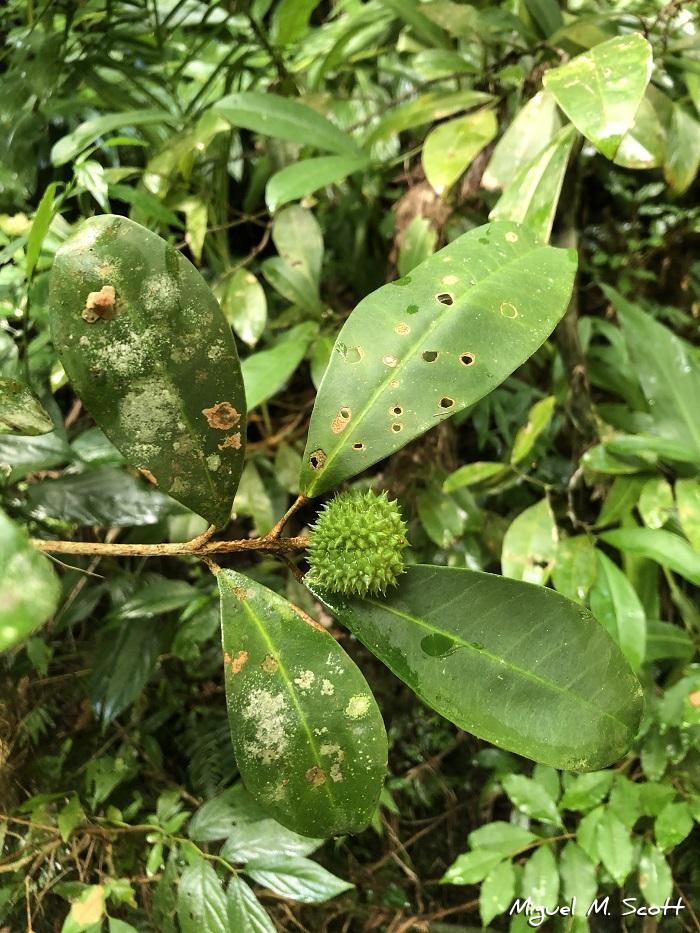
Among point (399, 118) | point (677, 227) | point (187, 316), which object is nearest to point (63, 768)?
point (187, 316)

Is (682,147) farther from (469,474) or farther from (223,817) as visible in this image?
(223,817)

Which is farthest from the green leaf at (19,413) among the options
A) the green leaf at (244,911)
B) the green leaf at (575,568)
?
the green leaf at (575,568)

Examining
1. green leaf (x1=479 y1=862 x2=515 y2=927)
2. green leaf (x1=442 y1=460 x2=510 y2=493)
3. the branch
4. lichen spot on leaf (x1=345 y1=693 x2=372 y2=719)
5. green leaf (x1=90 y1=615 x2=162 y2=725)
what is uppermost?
the branch

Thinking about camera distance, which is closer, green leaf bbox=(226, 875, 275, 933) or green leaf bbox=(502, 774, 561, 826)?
green leaf bbox=(226, 875, 275, 933)

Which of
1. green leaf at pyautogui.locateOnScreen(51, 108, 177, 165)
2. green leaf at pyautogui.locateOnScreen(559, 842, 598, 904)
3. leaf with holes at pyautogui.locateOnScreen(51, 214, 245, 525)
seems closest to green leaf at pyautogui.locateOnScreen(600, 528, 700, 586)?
green leaf at pyautogui.locateOnScreen(559, 842, 598, 904)

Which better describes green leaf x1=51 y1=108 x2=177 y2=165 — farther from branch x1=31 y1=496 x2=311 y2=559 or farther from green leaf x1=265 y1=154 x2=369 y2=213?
branch x1=31 y1=496 x2=311 y2=559

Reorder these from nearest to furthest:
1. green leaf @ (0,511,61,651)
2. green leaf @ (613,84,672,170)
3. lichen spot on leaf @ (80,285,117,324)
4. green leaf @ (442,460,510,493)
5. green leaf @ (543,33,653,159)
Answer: green leaf @ (0,511,61,651)
lichen spot on leaf @ (80,285,117,324)
green leaf @ (543,33,653,159)
green leaf @ (613,84,672,170)
green leaf @ (442,460,510,493)
